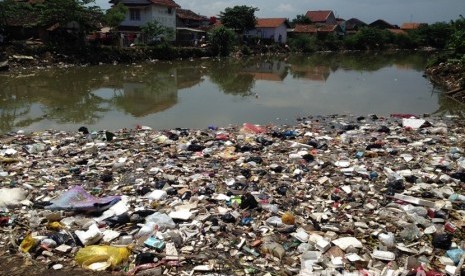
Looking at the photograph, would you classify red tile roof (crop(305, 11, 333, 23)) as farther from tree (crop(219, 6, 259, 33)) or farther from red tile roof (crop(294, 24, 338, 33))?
tree (crop(219, 6, 259, 33))

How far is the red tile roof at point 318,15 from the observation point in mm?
54581

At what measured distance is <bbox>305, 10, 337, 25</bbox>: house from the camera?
54406 mm

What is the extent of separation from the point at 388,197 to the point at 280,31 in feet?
141

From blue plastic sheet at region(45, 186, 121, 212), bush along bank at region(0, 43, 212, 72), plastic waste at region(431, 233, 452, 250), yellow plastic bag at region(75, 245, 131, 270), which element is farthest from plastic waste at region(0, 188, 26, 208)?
bush along bank at region(0, 43, 212, 72)

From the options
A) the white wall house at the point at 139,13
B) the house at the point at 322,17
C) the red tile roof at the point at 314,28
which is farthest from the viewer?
the house at the point at 322,17

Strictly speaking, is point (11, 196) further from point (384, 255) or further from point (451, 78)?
point (451, 78)

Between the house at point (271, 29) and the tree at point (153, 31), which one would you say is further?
the house at point (271, 29)

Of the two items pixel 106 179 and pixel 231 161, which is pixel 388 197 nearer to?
pixel 231 161

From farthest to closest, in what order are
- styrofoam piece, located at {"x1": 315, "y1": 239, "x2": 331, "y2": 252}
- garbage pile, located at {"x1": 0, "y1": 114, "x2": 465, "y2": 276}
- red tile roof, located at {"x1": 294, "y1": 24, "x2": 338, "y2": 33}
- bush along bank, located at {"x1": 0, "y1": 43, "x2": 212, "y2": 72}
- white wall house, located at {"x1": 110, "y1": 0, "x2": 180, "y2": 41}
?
red tile roof, located at {"x1": 294, "y1": 24, "x2": 338, "y2": 33}, white wall house, located at {"x1": 110, "y1": 0, "x2": 180, "y2": 41}, bush along bank, located at {"x1": 0, "y1": 43, "x2": 212, "y2": 72}, styrofoam piece, located at {"x1": 315, "y1": 239, "x2": 331, "y2": 252}, garbage pile, located at {"x1": 0, "y1": 114, "x2": 465, "y2": 276}

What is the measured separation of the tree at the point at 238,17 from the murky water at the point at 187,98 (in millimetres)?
19702

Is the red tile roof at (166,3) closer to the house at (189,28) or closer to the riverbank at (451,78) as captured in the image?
the house at (189,28)

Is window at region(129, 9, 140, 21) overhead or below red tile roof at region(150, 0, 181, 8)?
below

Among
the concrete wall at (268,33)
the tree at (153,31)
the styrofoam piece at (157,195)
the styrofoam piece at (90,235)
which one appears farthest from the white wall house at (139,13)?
the styrofoam piece at (90,235)

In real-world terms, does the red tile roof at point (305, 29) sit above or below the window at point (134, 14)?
above
